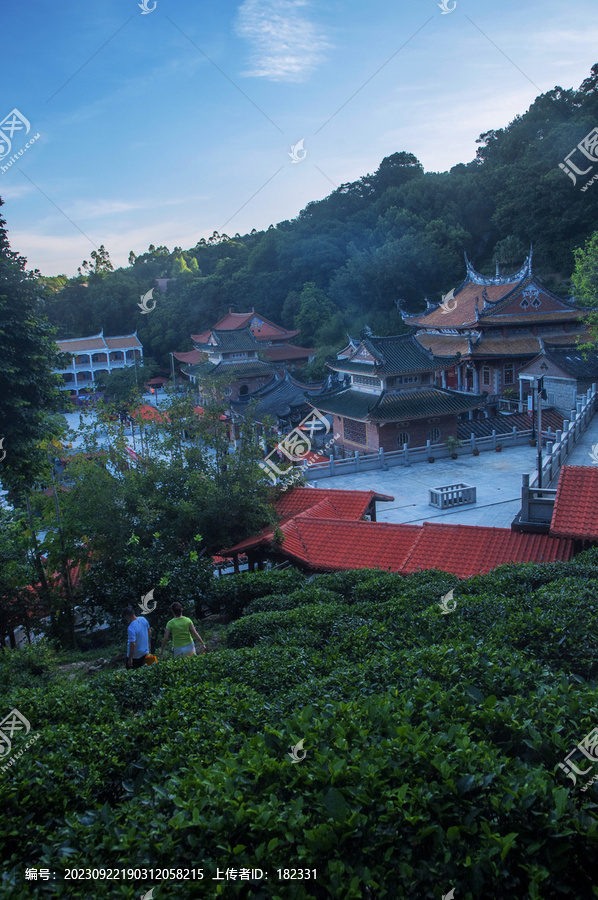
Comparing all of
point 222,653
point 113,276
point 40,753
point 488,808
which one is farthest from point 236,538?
point 113,276

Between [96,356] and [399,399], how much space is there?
42.2 metres

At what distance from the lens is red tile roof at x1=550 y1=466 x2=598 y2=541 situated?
10398 millimetres

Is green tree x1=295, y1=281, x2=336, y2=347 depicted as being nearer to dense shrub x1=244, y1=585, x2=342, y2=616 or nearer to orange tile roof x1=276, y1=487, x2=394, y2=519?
orange tile roof x1=276, y1=487, x2=394, y2=519

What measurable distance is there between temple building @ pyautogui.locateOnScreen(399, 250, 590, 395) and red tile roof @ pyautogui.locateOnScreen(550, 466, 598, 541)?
22637 millimetres

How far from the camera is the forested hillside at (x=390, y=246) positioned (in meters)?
47.1

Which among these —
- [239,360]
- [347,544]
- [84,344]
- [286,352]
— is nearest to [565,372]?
[347,544]

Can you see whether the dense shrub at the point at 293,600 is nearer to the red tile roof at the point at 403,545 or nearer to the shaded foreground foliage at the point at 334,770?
the red tile roof at the point at 403,545

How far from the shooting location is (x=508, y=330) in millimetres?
34344

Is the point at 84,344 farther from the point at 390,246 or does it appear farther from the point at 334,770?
the point at 334,770

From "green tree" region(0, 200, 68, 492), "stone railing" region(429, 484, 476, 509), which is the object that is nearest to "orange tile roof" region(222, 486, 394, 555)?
"stone railing" region(429, 484, 476, 509)

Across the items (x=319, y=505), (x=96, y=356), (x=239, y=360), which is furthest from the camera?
(x=96, y=356)

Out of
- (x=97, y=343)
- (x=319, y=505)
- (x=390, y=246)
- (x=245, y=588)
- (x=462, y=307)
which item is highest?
(x=390, y=246)

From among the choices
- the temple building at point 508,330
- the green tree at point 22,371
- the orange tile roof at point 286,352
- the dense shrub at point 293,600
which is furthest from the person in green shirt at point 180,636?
the orange tile roof at point 286,352

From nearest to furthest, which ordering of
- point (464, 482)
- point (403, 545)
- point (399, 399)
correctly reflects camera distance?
point (403, 545) < point (464, 482) < point (399, 399)
